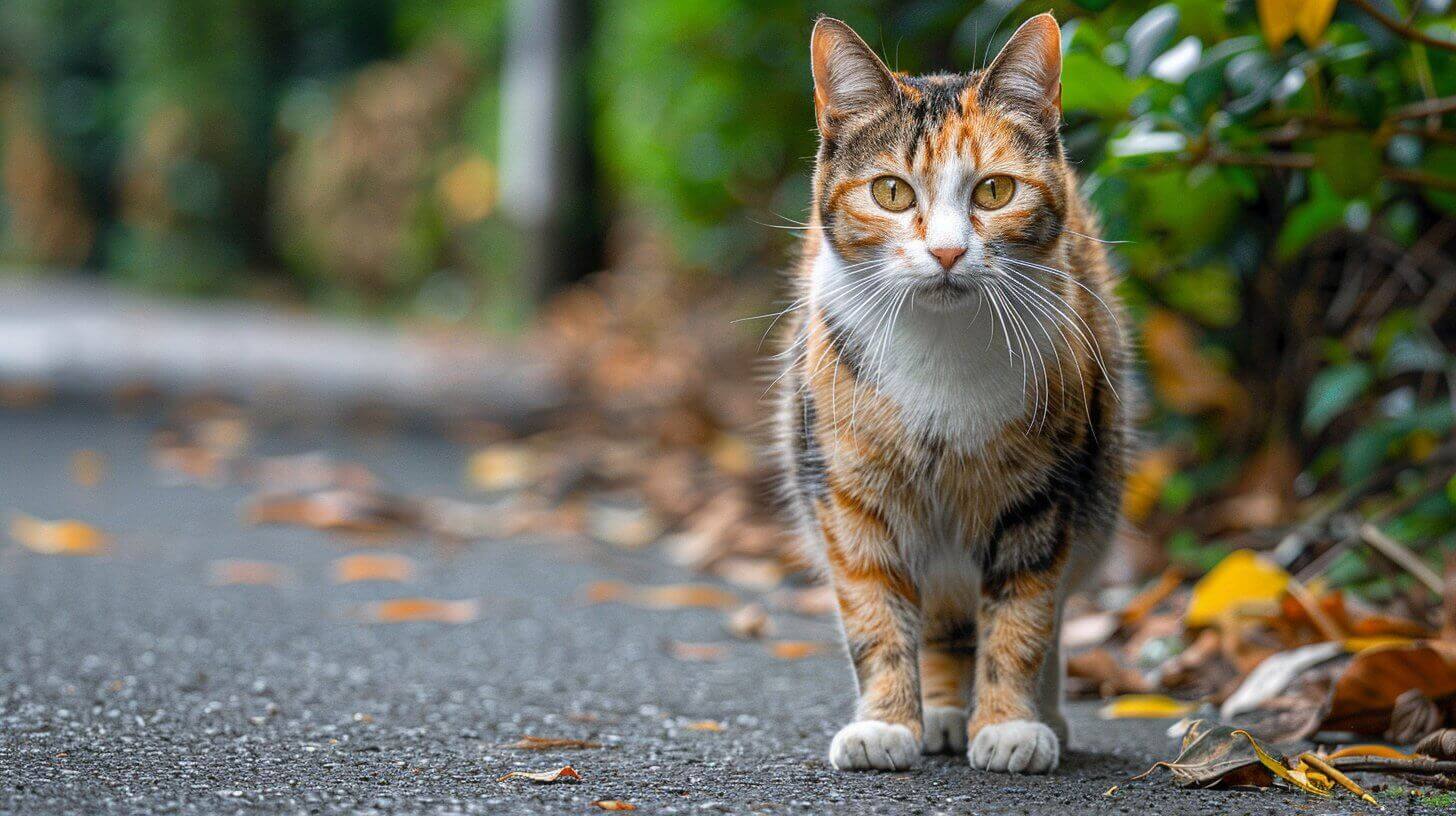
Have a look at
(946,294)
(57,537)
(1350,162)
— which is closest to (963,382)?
(946,294)

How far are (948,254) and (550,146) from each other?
8359 millimetres

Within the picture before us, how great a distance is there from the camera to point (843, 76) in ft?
7.59

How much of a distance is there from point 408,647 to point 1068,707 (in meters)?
1.36

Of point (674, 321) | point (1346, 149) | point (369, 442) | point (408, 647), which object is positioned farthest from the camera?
point (674, 321)

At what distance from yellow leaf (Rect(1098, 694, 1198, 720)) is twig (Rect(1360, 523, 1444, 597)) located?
525 mm

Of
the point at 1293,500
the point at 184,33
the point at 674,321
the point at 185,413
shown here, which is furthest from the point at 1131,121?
the point at 184,33

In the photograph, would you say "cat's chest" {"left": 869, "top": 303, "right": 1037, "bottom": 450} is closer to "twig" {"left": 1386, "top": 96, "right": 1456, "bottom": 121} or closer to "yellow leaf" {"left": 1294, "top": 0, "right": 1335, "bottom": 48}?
"yellow leaf" {"left": 1294, "top": 0, "right": 1335, "bottom": 48}

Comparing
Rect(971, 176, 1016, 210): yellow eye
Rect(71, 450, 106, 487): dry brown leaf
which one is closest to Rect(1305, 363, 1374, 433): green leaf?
Rect(971, 176, 1016, 210): yellow eye

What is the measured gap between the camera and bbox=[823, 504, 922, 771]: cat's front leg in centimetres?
225

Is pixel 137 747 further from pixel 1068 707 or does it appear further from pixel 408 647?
pixel 1068 707

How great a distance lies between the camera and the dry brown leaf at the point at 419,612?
327 cm

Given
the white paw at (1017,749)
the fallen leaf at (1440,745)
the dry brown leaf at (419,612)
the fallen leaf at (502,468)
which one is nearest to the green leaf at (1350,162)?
the fallen leaf at (1440,745)

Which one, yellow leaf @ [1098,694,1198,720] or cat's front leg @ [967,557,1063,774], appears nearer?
cat's front leg @ [967,557,1063,774]

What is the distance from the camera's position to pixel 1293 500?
3633 millimetres
